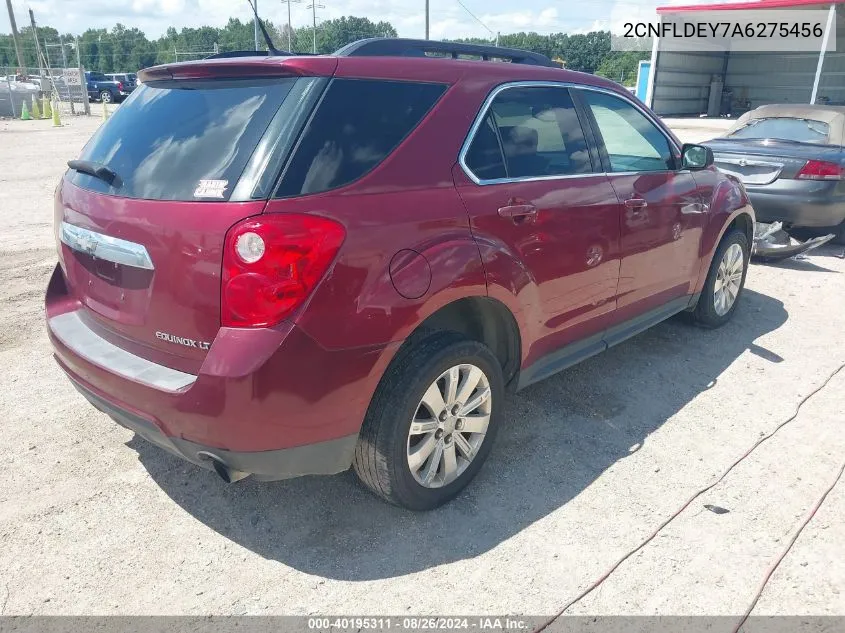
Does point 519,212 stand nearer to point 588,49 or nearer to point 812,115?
point 812,115

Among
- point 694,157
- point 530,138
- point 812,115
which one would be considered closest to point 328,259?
point 530,138

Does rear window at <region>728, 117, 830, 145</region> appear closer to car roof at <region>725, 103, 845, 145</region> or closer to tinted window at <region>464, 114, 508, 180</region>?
car roof at <region>725, 103, 845, 145</region>

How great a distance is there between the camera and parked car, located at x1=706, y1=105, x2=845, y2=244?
6.80 meters

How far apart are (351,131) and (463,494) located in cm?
166

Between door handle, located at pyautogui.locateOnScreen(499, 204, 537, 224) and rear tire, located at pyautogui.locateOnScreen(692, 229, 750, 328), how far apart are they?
233cm

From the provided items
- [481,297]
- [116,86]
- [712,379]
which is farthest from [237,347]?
[116,86]

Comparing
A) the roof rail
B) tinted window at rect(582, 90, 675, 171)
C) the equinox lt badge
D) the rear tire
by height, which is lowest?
the rear tire

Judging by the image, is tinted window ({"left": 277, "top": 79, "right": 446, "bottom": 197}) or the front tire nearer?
tinted window ({"left": 277, "top": 79, "right": 446, "bottom": 197})

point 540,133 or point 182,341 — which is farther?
point 540,133

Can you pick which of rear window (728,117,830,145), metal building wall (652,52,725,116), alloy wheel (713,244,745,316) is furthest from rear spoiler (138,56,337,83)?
metal building wall (652,52,725,116)

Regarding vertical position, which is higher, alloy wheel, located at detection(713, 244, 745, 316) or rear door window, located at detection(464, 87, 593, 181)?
rear door window, located at detection(464, 87, 593, 181)

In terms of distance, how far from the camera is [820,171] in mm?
6789

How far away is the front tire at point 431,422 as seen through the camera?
2.62m

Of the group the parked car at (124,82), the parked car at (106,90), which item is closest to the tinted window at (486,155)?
the parked car at (124,82)
